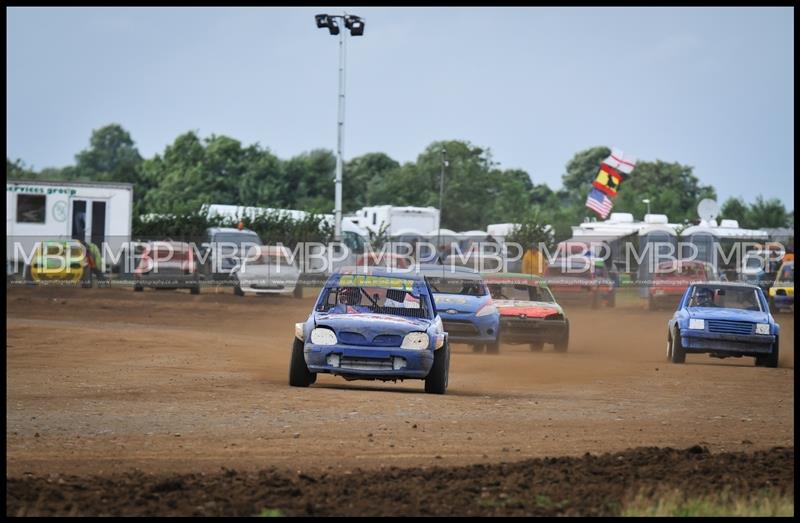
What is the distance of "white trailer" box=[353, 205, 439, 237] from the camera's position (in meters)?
63.2

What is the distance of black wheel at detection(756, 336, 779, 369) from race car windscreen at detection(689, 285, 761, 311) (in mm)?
831

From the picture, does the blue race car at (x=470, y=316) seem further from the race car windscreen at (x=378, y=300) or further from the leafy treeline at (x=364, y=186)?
the leafy treeline at (x=364, y=186)

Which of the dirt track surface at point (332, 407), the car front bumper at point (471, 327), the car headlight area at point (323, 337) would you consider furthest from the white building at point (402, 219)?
the car headlight area at point (323, 337)

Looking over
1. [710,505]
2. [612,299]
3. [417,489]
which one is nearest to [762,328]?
[710,505]

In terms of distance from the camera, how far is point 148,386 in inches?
670

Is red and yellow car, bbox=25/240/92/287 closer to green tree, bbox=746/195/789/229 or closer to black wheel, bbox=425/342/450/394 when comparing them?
black wheel, bbox=425/342/450/394

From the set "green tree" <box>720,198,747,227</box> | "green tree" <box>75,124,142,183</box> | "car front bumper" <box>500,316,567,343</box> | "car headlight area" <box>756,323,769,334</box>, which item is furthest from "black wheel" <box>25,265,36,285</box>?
"green tree" <box>75,124,142,183</box>

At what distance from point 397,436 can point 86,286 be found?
29.2m

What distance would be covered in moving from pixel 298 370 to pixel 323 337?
72 centimetres

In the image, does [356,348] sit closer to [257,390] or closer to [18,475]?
[257,390]

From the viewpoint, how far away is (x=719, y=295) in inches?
965

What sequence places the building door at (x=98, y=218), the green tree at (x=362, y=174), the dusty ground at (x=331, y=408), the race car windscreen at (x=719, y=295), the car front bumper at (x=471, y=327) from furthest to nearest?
the green tree at (x=362, y=174)
the building door at (x=98, y=218)
the race car windscreen at (x=719, y=295)
the car front bumper at (x=471, y=327)
the dusty ground at (x=331, y=408)

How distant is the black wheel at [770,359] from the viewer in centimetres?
2350

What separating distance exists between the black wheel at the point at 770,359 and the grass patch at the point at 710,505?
14.1 metres
